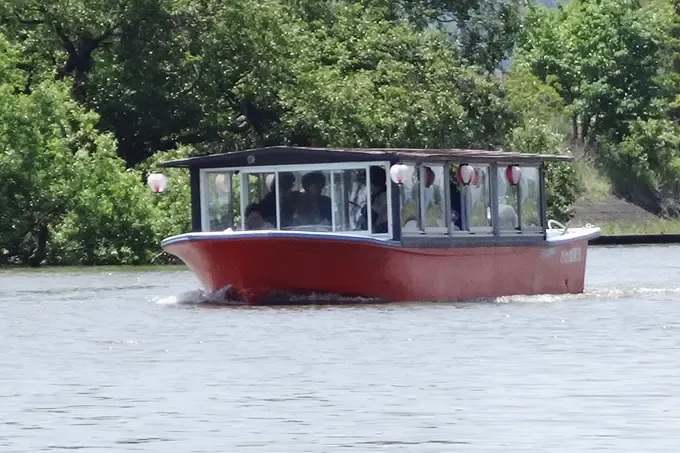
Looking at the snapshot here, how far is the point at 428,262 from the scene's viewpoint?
30.3 m

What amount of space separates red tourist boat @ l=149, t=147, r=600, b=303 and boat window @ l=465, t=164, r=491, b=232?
0.02 metres

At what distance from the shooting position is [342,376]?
64.8ft

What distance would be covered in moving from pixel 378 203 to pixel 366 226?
1.25 feet

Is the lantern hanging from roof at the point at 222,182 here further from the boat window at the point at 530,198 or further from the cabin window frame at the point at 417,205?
the boat window at the point at 530,198

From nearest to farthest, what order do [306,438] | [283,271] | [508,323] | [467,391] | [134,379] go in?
1. [306,438]
2. [467,391]
3. [134,379]
4. [508,323]
5. [283,271]

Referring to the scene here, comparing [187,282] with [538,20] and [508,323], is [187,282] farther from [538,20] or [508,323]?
[538,20]

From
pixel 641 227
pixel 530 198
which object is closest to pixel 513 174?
pixel 530 198

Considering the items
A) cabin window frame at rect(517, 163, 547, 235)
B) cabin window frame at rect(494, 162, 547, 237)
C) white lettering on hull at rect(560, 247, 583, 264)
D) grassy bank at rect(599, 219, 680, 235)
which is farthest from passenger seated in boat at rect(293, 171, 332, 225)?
grassy bank at rect(599, 219, 680, 235)

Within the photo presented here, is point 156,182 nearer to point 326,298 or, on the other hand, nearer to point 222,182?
point 222,182

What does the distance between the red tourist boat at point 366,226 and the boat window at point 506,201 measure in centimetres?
2

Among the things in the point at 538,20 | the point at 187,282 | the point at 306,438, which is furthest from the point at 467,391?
the point at 538,20

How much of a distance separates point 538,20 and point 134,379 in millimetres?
63412

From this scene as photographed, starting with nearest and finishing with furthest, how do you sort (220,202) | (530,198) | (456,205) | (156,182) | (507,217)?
(156,182) < (456,205) < (220,202) < (507,217) < (530,198)

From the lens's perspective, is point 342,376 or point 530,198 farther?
point 530,198
